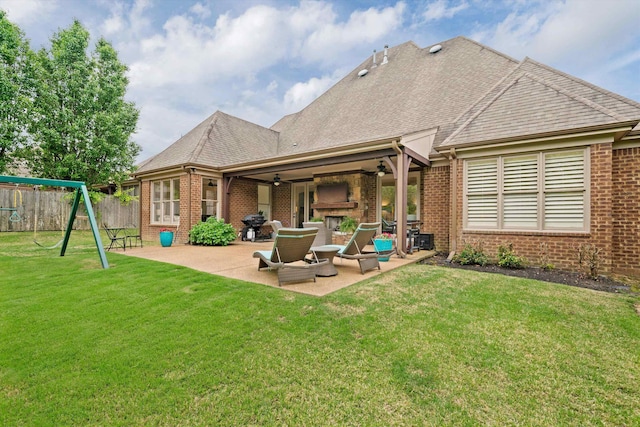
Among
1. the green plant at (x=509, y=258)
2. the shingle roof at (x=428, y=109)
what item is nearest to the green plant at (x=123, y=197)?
the shingle roof at (x=428, y=109)

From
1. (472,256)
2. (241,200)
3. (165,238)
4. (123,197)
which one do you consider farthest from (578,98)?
(123,197)

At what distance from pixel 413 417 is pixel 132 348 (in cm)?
267

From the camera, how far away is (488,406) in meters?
2.11

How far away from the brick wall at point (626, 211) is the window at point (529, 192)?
78 centimetres

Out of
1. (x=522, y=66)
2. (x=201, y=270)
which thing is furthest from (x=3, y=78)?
(x=522, y=66)

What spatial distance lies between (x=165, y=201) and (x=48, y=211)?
827cm

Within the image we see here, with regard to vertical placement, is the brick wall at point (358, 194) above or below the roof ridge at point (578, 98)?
below

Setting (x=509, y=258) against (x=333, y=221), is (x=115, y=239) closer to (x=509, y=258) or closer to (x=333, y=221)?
(x=333, y=221)

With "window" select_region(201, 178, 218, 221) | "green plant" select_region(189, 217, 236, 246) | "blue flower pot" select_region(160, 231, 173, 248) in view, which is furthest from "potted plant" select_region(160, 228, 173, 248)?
"window" select_region(201, 178, 218, 221)

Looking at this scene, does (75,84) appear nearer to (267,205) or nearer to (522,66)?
(267,205)

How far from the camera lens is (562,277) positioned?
5.67m

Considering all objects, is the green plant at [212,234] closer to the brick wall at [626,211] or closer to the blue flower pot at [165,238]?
the blue flower pot at [165,238]

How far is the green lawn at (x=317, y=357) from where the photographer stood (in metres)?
2.04

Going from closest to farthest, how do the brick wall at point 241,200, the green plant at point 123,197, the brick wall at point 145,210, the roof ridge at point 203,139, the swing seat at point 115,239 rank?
the swing seat at point 115,239, the roof ridge at point 203,139, the brick wall at point 241,200, the brick wall at point 145,210, the green plant at point 123,197
